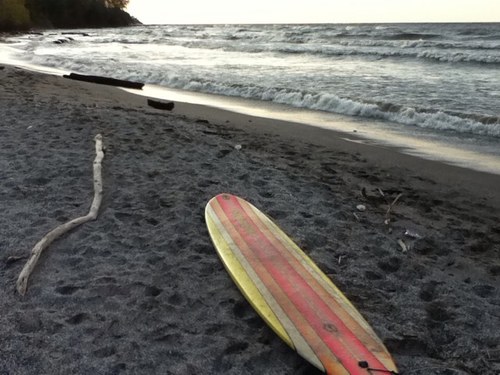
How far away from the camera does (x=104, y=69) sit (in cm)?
1541

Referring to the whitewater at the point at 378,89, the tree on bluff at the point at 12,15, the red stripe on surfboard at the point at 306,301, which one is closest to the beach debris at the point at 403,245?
the red stripe on surfboard at the point at 306,301

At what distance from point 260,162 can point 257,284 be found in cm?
283

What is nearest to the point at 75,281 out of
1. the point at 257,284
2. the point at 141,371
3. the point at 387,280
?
the point at 141,371

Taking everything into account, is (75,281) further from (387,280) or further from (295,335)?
(387,280)

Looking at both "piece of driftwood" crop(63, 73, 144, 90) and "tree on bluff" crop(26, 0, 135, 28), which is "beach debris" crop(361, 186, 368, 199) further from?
"tree on bluff" crop(26, 0, 135, 28)

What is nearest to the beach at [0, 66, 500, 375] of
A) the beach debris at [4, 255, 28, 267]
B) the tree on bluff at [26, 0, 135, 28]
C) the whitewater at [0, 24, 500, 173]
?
the beach debris at [4, 255, 28, 267]

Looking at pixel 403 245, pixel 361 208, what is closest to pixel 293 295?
pixel 403 245

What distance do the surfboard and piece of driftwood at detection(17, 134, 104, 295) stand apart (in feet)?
3.18

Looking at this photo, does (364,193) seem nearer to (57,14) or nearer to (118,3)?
(57,14)

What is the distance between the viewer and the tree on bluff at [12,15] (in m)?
45.0

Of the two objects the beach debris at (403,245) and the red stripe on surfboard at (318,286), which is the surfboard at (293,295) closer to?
the red stripe on surfboard at (318,286)

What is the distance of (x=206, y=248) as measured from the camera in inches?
136

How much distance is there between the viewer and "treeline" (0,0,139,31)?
46250 mm

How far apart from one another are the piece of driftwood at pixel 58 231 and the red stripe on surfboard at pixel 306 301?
3.73 feet
